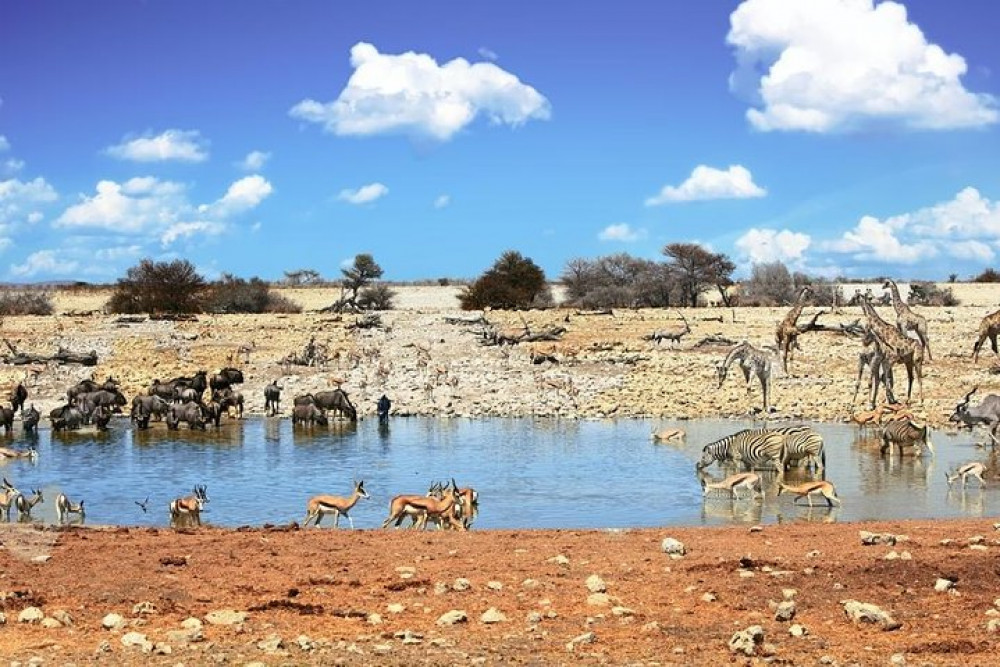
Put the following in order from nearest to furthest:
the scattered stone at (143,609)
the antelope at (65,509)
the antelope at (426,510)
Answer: the scattered stone at (143,609) → the antelope at (426,510) → the antelope at (65,509)

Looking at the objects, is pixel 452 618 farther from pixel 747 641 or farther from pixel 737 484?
pixel 737 484

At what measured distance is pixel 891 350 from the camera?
2342 centimetres

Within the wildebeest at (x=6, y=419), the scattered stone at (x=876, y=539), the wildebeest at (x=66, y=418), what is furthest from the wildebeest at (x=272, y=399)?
the scattered stone at (x=876, y=539)

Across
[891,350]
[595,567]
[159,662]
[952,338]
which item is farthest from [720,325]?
[159,662]

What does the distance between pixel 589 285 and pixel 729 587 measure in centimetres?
5093

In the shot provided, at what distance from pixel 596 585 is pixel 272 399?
61.3ft

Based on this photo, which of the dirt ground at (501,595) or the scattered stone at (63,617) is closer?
the dirt ground at (501,595)

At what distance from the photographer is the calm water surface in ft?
48.0

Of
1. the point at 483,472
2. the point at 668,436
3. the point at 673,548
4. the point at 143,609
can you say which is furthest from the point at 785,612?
the point at 668,436

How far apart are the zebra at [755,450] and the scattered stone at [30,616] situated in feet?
34.0

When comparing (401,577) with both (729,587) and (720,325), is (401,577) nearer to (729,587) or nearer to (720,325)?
(729,587)

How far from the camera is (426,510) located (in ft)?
43.0

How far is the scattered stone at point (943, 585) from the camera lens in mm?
8859

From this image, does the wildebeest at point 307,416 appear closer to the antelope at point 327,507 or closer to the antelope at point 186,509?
the antelope at point 186,509
